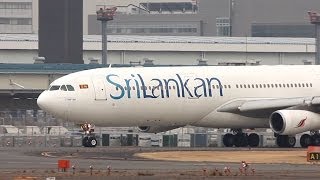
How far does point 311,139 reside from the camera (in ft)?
265

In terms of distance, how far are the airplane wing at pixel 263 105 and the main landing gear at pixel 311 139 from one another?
93.3 inches

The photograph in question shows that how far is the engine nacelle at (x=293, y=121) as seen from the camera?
77.9m

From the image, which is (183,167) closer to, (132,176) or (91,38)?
(132,176)

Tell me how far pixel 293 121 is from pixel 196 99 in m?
6.04

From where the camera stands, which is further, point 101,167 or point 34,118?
point 34,118

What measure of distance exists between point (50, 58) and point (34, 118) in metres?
18.9

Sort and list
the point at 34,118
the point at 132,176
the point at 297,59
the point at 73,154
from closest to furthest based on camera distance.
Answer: the point at 132,176, the point at 73,154, the point at 34,118, the point at 297,59

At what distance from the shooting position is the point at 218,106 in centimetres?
8112

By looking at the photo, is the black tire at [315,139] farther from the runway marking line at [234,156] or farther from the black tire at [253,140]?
the runway marking line at [234,156]

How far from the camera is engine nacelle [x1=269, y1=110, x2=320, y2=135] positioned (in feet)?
256

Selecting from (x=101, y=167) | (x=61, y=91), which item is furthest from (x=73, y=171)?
(x=61, y=91)

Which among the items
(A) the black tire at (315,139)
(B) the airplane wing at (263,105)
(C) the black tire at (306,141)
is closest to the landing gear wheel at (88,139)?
(B) the airplane wing at (263,105)

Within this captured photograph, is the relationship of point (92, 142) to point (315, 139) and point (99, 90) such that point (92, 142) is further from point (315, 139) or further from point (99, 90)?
point (315, 139)

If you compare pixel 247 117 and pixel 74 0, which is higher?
pixel 74 0
